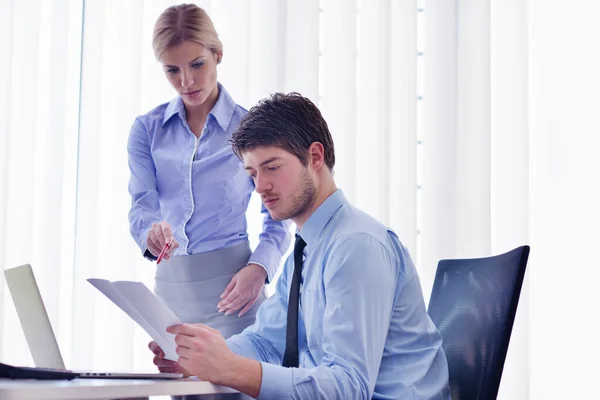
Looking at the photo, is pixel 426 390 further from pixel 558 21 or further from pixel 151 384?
pixel 558 21

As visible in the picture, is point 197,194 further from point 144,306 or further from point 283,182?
point 144,306

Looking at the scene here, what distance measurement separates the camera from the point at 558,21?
9.15ft

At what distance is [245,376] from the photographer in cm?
114

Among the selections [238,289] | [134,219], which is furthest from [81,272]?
[238,289]

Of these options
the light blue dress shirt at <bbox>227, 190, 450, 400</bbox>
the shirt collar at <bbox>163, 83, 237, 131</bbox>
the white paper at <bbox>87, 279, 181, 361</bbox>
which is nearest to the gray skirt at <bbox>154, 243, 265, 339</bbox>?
the shirt collar at <bbox>163, 83, 237, 131</bbox>

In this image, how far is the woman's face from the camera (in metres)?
2.01

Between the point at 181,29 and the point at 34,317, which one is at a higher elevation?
the point at 181,29

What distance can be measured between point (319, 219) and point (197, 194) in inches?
26.1

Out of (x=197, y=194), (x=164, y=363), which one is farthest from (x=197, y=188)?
(x=164, y=363)

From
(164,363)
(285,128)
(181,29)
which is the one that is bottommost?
(164,363)

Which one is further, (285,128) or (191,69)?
(191,69)

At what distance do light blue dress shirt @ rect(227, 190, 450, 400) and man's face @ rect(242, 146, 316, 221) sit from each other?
4cm

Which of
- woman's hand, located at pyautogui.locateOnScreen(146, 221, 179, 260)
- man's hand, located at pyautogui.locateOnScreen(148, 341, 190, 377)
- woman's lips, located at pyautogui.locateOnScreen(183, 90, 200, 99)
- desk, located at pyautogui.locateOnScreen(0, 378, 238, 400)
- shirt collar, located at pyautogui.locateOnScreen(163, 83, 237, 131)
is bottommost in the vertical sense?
man's hand, located at pyautogui.locateOnScreen(148, 341, 190, 377)

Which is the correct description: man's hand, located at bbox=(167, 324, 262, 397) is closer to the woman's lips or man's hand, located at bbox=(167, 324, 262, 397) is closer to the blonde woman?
the blonde woman
